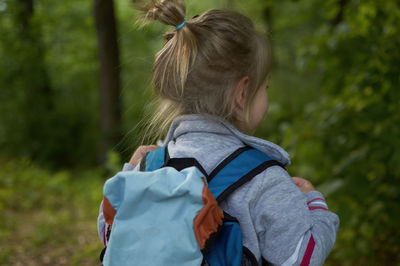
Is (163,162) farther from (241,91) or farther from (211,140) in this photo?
(241,91)

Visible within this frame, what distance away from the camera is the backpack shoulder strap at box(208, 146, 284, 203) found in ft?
4.33

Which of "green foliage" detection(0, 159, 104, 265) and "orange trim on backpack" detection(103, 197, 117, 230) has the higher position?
"orange trim on backpack" detection(103, 197, 117, 230)

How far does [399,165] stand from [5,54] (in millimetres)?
7667

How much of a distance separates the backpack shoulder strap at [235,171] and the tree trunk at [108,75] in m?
5.05

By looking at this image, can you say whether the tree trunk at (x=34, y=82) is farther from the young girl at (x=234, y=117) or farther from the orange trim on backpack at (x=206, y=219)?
the orange trim on backpack at (x=206, y=219)

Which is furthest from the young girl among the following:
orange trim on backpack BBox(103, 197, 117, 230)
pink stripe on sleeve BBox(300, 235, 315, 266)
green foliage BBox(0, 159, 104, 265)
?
green foliage BBox(0, 159, 104, 265)

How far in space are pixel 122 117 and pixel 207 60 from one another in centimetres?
504

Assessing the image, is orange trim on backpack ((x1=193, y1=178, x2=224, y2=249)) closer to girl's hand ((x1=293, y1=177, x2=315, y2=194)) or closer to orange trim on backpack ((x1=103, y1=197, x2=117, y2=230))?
Answer: orange trim on backpack ((x1=103, y1=197, x2=117, y2=230))

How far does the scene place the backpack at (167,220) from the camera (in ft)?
3.94

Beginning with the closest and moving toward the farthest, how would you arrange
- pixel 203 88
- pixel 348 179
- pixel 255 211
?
pixel 255 211, pixel 203 88, pixel 348 179

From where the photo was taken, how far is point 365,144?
9.87ft

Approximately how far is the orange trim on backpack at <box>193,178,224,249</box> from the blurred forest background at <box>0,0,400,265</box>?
20.8 inches

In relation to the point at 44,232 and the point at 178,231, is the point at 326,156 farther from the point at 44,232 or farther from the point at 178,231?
the point at 44,232

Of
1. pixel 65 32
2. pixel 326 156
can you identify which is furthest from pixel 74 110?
pixel 326 156
